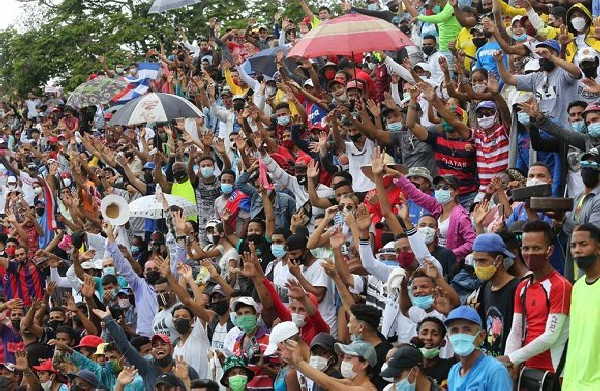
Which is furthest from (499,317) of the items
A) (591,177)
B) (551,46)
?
(551,46)

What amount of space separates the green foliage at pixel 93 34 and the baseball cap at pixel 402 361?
74.8 feet

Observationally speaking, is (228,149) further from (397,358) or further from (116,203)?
(397,358)

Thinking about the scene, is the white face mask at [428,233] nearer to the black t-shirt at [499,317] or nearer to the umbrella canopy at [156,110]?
the black t-shirt at [499,317]

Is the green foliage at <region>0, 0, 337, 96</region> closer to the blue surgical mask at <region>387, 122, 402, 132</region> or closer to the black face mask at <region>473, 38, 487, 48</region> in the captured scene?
the black face mask at <region>473, 38, 487, 48</region>

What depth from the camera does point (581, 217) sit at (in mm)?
9375

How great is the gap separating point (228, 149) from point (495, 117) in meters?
5.30

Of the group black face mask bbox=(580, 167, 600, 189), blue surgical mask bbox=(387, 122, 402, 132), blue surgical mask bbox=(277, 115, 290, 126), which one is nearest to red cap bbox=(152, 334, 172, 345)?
blue surgical mask bbox=(387, 122, 402, 132)

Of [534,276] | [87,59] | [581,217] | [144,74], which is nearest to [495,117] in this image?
[581,217]

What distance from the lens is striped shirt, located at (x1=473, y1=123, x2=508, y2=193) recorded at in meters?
12.3

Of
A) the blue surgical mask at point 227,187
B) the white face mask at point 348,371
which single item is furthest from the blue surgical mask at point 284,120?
the white face mask at point 348,371

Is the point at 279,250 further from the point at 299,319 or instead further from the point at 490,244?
the point at 490,244

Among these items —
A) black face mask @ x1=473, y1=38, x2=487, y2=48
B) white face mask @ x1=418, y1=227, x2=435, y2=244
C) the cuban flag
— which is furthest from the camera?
the cuban flag

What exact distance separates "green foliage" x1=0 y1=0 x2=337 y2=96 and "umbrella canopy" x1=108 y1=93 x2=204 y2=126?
1328 centimetres

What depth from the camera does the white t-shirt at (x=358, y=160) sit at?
13.7 m
